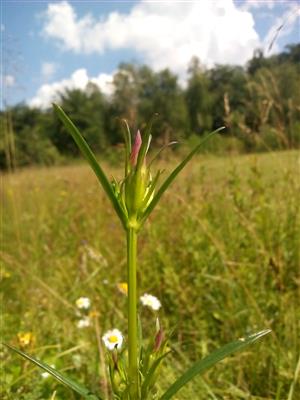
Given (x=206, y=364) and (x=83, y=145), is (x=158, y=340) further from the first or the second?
(x=83, y=145)

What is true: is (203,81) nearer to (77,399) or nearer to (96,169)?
(77,399)

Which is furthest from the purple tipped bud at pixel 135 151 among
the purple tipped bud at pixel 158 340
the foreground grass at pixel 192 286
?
the foreground grass at pixel 192 286

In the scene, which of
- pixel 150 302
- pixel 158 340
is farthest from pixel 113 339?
pixel 158 340

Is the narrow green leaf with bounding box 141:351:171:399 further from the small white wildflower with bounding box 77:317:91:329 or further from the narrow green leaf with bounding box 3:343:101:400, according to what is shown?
the small white wildflower with bounding box 77:317:91:329

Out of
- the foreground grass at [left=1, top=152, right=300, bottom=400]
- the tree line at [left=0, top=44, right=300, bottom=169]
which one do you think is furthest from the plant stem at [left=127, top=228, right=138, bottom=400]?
the foreground grass at [left=1, top=152, right=300, bottom=400]

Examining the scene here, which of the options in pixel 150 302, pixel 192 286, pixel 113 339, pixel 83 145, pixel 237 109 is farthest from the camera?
pixel 237 109

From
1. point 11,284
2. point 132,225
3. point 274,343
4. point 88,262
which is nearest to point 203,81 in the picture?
point 88,262
